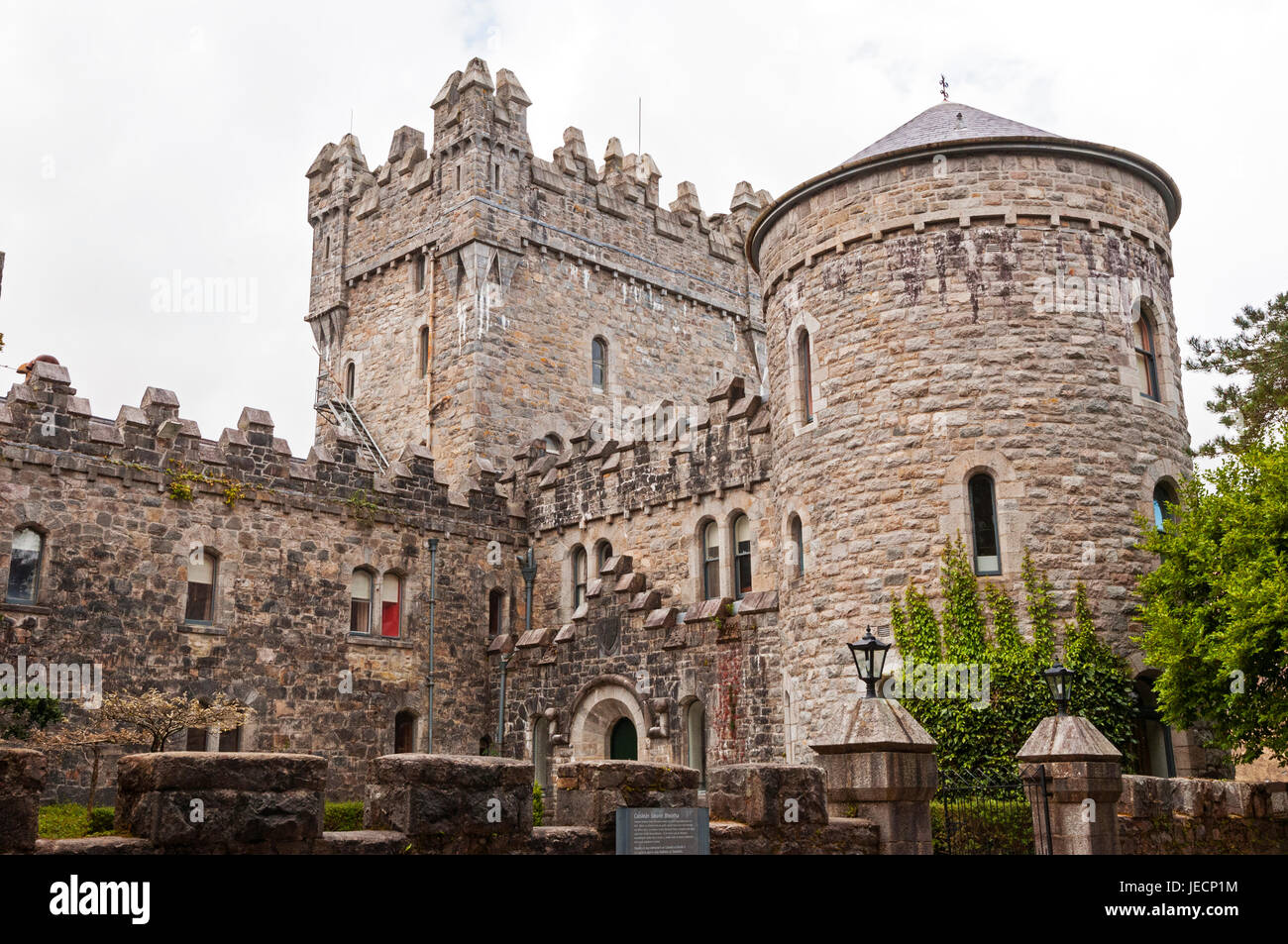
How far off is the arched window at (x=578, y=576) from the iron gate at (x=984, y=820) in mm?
11601

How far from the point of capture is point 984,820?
48.3ft

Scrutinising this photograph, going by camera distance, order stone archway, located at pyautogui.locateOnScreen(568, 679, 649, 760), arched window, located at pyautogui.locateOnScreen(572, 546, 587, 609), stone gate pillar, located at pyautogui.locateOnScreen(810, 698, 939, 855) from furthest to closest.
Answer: arched window, located at pyautogui.locateOnScreen(572, 546, 587, 609)
stone archway, located at pyautogui.locateOnScreen(568, 679, 649, 760)
stone gate pillar, located at pyautogui.locateOnScreen(810, 698, 939, 855)

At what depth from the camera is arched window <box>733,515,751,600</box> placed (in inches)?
878

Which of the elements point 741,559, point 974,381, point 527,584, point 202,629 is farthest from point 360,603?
point 974,381

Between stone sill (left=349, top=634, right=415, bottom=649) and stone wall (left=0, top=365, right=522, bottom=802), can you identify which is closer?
stone wall (left=0, top=365, right=522, bottom=802)

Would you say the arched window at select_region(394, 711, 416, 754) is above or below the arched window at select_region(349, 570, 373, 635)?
below

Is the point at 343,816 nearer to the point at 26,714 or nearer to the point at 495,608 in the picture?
the point at 26,714

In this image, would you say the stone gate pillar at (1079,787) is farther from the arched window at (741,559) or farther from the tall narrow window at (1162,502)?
the arched window at (741,559)

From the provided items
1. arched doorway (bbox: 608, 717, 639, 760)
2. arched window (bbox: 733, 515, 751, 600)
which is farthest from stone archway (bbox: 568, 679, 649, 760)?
arched window (bbox: 733, 515, 751, 600)

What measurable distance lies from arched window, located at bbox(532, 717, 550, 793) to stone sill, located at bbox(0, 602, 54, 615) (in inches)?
354

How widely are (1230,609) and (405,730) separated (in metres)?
15.4

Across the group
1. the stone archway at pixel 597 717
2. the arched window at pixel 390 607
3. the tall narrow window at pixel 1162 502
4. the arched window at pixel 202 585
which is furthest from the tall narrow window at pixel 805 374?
the arched window at pixel 202 585

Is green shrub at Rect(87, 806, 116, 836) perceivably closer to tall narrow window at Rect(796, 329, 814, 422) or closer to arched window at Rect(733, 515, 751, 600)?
arched window at Rect(733, 515, 751, 600)

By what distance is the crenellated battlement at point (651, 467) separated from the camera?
22.3m
